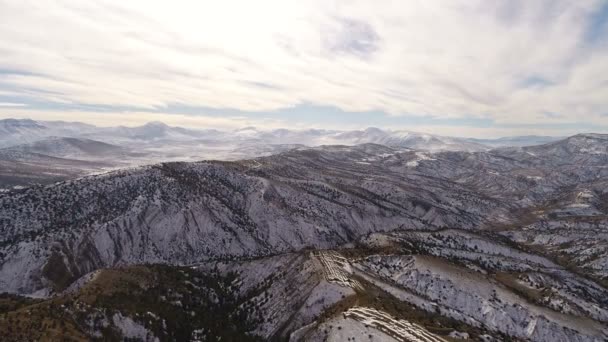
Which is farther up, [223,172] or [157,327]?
[223,172]

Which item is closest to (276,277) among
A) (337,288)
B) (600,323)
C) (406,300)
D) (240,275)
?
(240,275)

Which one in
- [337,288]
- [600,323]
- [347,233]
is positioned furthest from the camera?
[347,233]

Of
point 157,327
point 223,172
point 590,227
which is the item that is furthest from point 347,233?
point 590,227

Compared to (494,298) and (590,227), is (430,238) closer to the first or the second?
(494,298)

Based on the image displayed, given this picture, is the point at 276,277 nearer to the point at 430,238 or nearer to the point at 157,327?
the point at 157,327

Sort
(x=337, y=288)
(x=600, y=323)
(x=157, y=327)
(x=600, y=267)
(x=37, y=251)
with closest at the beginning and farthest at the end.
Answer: (x=157, y=327) < (x=337, y=288) < (x=600, y=323) < (x=37, y=251) < (x=600, y=267)

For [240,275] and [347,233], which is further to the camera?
[347,233]

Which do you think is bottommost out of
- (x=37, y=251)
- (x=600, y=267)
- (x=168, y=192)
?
(x=600, y=267)
